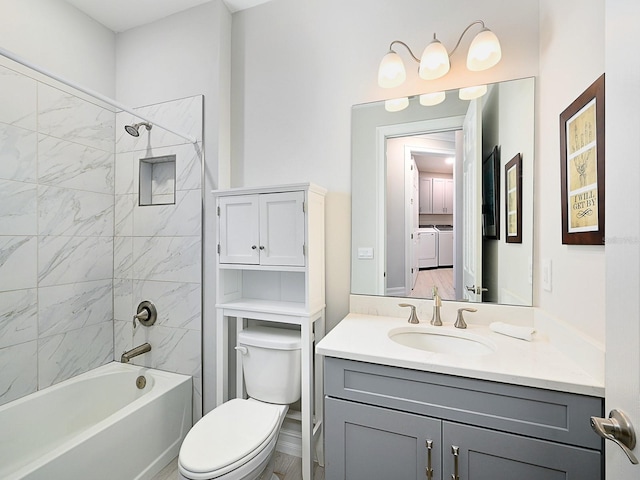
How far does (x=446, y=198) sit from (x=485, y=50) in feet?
2.25

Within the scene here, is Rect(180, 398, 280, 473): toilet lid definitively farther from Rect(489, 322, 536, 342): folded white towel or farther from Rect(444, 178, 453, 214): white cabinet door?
Rect(444, 178, 453, 214): white cabinet door

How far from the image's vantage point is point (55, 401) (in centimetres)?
171

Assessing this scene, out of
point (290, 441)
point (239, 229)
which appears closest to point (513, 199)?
point (239, 229)

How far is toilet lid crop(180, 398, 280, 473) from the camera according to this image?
3.75 feet

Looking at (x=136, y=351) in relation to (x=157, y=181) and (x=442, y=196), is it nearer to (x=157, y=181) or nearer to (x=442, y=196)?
(x=157, y=181)

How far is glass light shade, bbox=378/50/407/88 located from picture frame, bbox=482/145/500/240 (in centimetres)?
60

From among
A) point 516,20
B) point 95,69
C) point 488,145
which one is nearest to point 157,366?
point 95,69

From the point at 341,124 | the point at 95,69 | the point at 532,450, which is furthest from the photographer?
the point at 95,69

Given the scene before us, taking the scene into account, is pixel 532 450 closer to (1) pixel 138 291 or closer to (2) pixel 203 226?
A: (2) pixel 203 226

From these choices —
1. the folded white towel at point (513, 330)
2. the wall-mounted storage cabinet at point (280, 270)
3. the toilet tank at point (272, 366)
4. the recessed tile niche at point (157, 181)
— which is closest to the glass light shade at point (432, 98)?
the wall-mounted storage cabinet at point (280, 270)

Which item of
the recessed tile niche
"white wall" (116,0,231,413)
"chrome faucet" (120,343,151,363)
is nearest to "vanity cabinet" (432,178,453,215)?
"white wall" (116,0,231,413)

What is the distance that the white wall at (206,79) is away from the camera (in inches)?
73.7

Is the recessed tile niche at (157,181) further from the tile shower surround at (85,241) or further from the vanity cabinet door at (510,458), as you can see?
the vanity cabinet door at (510,458)

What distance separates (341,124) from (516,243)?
1.11 metres
